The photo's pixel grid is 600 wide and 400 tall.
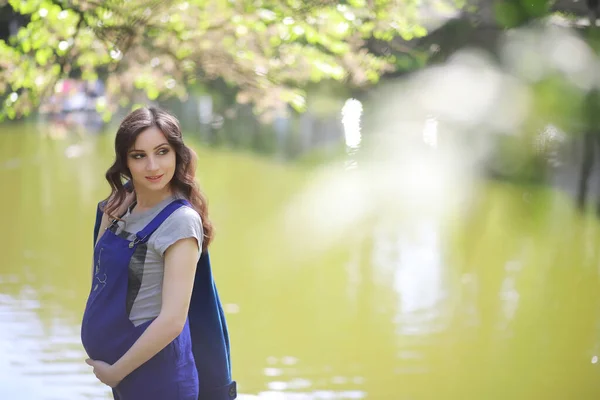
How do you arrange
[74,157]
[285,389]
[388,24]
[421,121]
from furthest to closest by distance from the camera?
[74,157], [421,121], [388,24], [285,389]

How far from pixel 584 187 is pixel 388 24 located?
6.17 feet

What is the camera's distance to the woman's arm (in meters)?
1.12

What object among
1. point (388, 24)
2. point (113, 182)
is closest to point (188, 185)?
point (113, 182)

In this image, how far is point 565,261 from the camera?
4.49 m

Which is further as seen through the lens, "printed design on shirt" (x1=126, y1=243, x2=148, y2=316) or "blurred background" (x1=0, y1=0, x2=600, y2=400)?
"blurred background" (x1=0, y1=0, x2=600, y2=400)

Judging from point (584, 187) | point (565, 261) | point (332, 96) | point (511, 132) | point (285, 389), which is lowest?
point (285, 389)

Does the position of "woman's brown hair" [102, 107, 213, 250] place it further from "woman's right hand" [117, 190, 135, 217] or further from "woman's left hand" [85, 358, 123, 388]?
"woman's left hand" [85, 358, 123, 388]

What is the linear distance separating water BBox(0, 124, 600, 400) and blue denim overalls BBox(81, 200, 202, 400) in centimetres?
186

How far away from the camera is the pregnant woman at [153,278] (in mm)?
1134

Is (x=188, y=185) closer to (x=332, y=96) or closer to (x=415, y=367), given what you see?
(x=415, y=367)

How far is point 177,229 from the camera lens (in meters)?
1.14

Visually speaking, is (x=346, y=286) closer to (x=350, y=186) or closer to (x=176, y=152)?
(x=350, y=186)

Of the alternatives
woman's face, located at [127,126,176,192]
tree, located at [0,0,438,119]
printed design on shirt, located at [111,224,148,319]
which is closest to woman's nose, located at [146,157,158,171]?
woman's face, located at [127,126,176,192]

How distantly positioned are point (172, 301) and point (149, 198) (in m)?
0.20
